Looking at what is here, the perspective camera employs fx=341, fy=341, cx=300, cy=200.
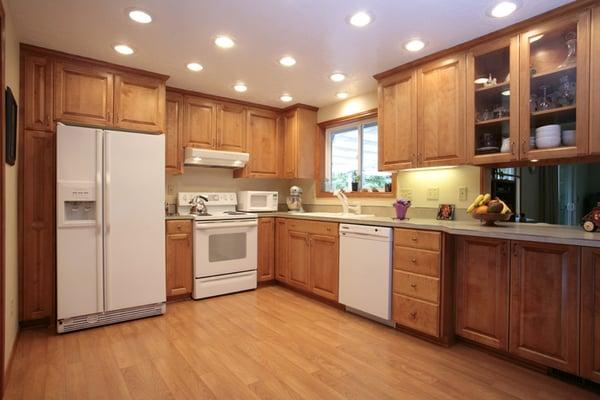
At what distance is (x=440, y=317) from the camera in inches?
95.7

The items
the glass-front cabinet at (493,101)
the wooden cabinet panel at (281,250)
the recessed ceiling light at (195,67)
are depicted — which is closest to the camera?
the glass-front cabinet at (493,101)

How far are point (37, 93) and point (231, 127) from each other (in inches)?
73.4

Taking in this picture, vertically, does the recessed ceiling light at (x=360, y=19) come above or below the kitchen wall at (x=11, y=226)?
above

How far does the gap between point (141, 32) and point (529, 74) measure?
267 centimetres

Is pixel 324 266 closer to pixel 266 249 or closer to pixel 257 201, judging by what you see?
pixel 266 249

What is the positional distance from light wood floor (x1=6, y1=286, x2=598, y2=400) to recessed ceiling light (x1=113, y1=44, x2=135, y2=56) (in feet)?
7.32

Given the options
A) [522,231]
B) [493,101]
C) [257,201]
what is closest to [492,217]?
[522,231]

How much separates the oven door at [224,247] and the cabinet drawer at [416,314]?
5.78 ft

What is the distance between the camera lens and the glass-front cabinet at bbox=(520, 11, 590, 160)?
203 centimetres

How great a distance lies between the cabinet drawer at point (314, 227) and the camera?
3320mm

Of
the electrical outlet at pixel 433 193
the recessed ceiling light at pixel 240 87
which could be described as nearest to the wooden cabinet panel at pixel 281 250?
the recessed ceiling light at pixel 240 87

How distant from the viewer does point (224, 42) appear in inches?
100

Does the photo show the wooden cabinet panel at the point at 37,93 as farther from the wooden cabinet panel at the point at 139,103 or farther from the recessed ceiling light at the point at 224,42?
the recessed ceiling light at the point at 224,42

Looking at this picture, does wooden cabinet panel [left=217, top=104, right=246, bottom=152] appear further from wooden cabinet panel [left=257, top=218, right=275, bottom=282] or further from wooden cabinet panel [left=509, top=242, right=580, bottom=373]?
wooden cabinet panel [left=509, top=242, right=580, bottom=373]
